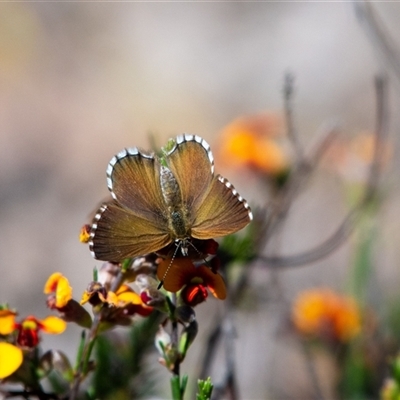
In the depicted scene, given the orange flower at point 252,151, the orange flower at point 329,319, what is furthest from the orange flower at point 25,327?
the orange flower at point 252,151

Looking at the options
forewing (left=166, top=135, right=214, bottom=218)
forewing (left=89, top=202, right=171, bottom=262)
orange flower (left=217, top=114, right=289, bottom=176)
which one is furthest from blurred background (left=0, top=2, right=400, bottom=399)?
forewing (left=89, top=202, right=171, bottom=262)

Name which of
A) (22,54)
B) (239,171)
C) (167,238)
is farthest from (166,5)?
(167,238)

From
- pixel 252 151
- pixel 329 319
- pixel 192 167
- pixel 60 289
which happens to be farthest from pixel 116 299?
pixel 252 151

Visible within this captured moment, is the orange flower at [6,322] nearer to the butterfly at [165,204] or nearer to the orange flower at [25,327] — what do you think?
the orange flower at [25,327]

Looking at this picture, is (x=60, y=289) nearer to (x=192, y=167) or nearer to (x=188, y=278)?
(x=188, y=278)

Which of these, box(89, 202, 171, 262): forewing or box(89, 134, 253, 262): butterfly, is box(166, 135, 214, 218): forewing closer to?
box(89, 134, 253, 262): butterfly
